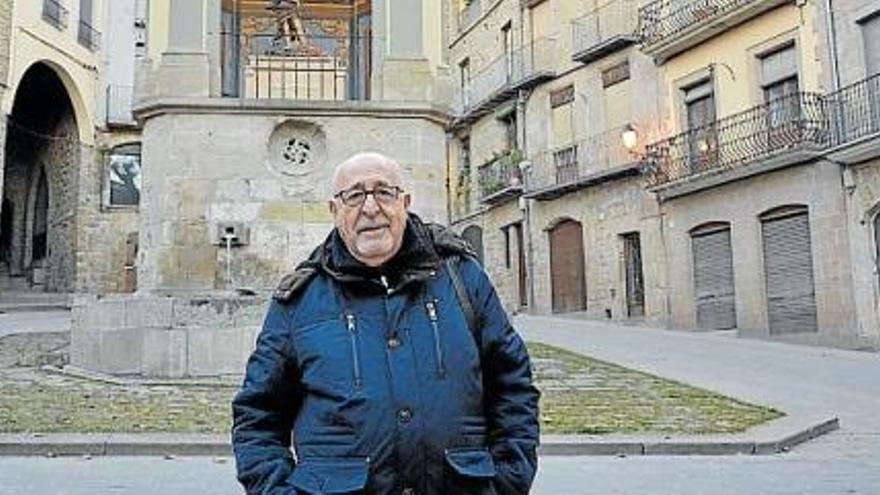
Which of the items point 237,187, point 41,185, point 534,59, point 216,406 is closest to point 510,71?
point 534,59

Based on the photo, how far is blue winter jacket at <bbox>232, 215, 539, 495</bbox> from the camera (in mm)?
2115

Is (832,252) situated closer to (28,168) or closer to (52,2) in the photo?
(52,2)

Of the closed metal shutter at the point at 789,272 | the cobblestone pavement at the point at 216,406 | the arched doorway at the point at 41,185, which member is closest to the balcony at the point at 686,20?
the closed metal shutter at the point at 789,272

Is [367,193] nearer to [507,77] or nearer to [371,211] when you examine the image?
[371,211]

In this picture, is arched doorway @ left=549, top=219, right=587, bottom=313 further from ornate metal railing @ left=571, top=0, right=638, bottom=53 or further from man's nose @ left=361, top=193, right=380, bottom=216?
A: man's nose @ left=361, top=193, right=380, bottom=216

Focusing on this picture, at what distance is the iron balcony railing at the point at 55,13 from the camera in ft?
92.0

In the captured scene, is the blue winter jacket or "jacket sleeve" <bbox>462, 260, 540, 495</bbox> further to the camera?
"jacket sleeve" <bbox>462, 260, 540, 495</bbox>

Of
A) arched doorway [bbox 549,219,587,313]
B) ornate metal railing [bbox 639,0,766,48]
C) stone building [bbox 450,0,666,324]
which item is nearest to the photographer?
ornate metal railing [bbox 639,0,766,48]

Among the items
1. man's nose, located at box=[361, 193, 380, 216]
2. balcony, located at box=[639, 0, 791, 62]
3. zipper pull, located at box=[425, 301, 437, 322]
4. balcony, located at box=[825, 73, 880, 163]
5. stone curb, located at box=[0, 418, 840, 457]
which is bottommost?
stone curb, located at box=[0, 418, 840, 457]

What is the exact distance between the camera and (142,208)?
9625mm

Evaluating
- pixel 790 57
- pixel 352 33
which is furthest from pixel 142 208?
pixel 790 57

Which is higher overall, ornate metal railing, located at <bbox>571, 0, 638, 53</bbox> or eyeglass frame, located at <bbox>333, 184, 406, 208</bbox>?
ornate metal railing, located at <bbox>571, 0, 638, 53</bbox>

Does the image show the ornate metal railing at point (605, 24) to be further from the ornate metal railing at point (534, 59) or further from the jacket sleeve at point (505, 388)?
the jacket sleeve at point (505, 388)

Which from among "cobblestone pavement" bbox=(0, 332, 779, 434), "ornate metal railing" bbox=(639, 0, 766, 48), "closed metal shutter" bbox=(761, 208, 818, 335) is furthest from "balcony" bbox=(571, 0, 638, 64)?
"cobblestone pavement" bbox=(0, 332, 779, 434)
